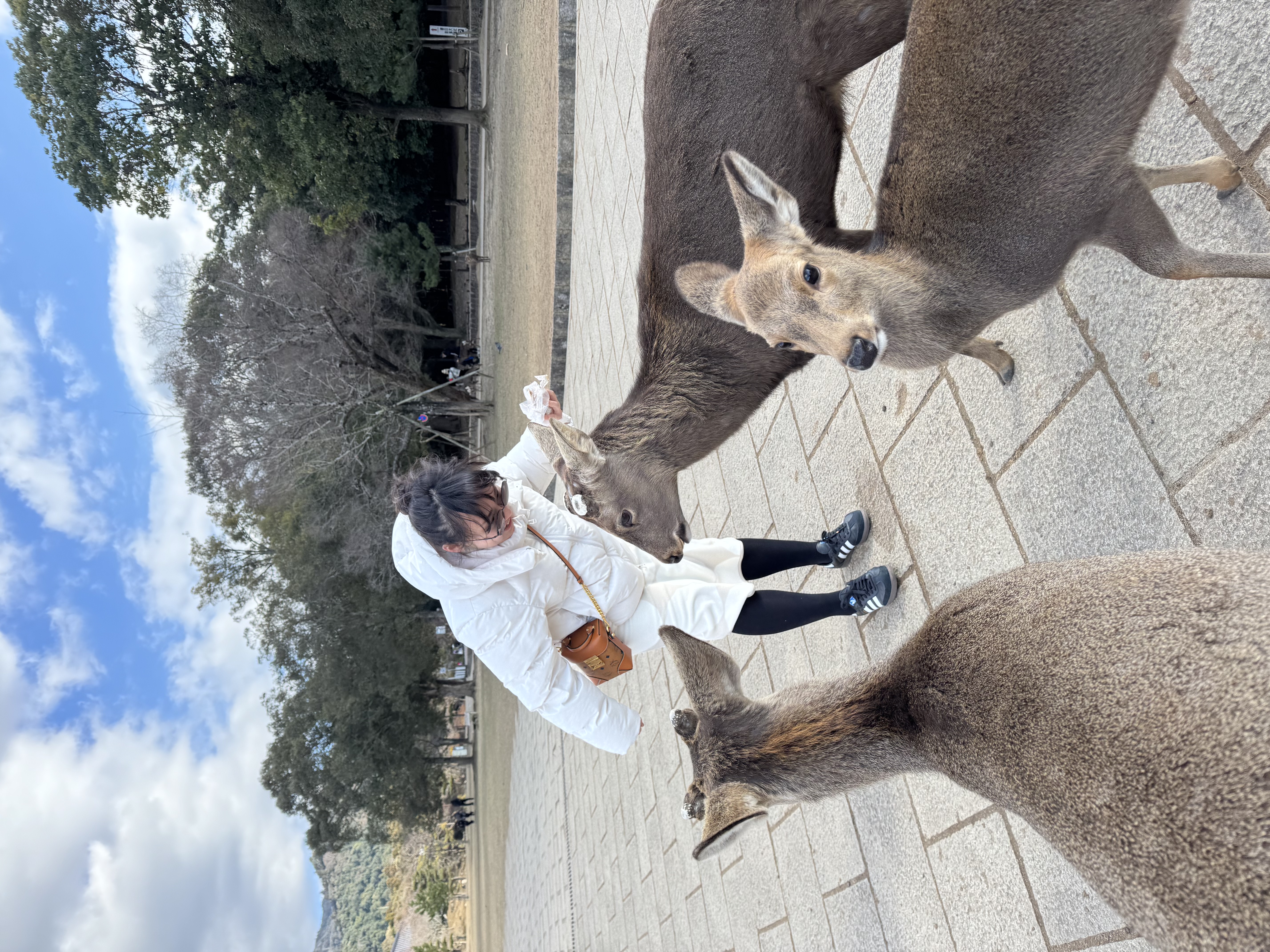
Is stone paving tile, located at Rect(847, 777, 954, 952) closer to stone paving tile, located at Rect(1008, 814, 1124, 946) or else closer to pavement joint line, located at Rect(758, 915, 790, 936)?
stone paving tile, located at Rect(1008, 814, 1124, 946)

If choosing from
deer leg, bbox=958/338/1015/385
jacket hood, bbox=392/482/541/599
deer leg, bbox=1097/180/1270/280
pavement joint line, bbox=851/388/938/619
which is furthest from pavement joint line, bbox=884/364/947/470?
jacket hood, bbox=392/482/541/599

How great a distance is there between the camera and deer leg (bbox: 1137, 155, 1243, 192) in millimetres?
2561

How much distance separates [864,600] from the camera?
395 cm

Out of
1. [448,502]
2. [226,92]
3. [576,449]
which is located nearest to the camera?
[448,502]

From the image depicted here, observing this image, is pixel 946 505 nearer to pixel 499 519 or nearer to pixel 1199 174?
pixel 1199 174

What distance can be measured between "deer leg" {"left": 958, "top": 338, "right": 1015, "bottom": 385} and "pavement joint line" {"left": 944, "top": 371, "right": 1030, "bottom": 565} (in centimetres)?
26

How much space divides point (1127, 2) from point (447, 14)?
20784mm

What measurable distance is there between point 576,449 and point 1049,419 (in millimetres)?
2375

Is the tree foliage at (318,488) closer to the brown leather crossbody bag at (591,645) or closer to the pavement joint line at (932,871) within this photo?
the brown leather crossbody bag at (591,645)

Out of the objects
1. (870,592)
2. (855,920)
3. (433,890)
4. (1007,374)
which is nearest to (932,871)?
(855,920)

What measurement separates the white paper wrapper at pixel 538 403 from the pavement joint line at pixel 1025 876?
9.36 ft

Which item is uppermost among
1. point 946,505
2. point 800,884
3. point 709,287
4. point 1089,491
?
point 709,287

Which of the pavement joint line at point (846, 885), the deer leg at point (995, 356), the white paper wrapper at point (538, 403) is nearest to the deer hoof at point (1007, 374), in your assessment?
the deer leg at point (995, 356)

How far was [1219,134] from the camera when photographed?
8.70 ft
